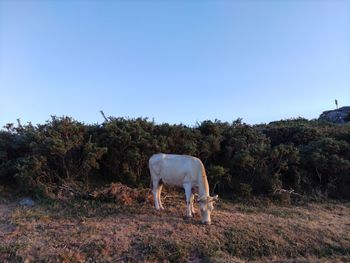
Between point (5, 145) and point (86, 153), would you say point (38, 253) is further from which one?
point (5, 145)

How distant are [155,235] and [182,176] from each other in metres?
2.17

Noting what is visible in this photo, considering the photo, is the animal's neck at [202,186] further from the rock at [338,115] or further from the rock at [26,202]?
the rock at [338,115]

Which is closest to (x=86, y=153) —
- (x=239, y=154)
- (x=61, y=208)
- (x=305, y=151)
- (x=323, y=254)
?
(x=61, y=208)

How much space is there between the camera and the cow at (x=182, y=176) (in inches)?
415

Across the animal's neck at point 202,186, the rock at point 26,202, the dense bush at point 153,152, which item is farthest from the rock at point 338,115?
the rock at point 26,202

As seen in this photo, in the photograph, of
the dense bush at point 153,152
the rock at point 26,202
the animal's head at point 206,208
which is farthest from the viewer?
the dense bush at point 153,152

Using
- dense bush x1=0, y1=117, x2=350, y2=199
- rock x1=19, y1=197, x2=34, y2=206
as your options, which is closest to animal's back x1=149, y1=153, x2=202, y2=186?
dense bush x1=0, y1=117, x2=350, y2=199

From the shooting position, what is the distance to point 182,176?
424 inches

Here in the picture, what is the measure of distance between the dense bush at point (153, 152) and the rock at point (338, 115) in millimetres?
11024

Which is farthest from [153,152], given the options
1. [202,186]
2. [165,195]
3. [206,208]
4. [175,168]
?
[206,208]

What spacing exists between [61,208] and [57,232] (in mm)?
1725

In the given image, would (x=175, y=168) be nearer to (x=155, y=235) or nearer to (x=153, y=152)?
(x=153, y=152)

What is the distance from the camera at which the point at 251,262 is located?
342 inches

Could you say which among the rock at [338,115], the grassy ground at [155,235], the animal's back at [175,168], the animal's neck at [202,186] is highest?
the rock at [338,115]
